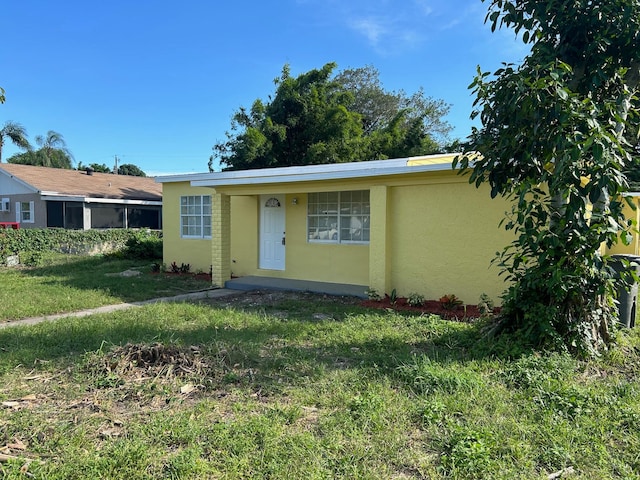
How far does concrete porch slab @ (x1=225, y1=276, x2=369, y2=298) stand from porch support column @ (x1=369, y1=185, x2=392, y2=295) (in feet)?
1.75

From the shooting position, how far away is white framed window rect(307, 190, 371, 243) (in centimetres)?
1055

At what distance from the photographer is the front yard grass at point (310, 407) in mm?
3062

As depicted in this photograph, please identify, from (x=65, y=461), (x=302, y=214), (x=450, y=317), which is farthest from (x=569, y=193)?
(x=302, y=214)

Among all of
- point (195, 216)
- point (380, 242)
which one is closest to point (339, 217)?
point (380, 242)

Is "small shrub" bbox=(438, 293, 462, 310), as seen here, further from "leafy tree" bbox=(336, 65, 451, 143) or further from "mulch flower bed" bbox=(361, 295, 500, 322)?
"leafy tree" bbox=(336, 65, 451, 143)

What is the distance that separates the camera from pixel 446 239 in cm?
870

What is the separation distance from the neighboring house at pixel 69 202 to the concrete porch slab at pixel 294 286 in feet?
45.3

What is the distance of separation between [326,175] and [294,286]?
2774 millimetres

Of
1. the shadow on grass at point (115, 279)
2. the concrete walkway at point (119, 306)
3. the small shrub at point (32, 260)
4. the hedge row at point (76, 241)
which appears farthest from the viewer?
the hedge row at point (76, 241)

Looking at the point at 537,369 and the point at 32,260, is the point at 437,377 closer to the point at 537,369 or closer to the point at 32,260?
the point at 537,369

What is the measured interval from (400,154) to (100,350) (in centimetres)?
2119

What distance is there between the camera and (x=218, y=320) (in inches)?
287

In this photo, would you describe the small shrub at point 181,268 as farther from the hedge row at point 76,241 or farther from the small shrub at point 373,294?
the small shrub at point 373,294

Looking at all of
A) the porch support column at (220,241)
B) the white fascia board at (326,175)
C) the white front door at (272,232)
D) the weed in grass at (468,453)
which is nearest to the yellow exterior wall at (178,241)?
the porch support column at (220,241)
